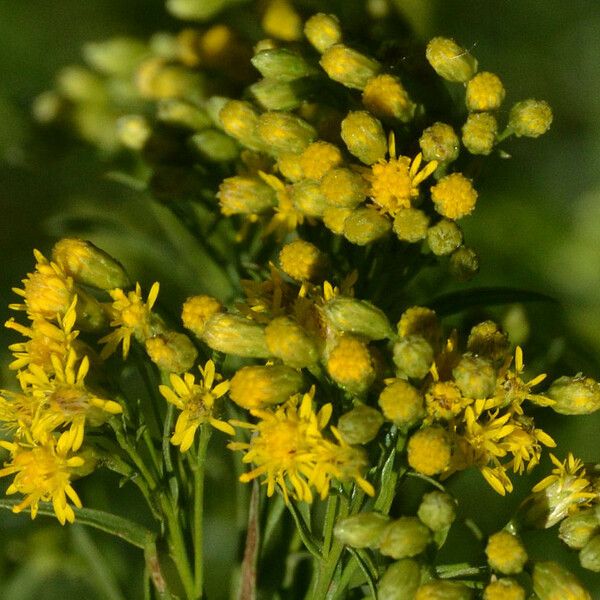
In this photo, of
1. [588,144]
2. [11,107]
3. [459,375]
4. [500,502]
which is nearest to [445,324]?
[500,502]

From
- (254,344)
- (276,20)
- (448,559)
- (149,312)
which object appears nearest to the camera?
(254,344)

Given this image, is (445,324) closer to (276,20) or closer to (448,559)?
(448,559)

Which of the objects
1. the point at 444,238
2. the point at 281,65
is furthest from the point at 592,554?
the point at 281,65

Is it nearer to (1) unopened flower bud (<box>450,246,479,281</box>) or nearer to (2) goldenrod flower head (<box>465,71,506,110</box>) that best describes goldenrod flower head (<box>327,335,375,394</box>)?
(1) unopened flower bud (<box>450,246,479,281</box>)

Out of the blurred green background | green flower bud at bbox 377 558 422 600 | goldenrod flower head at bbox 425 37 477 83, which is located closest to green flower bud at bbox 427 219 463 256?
goldenrod flower head at bbox 425 37 477 83

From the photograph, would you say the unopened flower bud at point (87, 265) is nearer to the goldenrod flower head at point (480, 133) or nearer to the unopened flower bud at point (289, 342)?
the unopened flower bud at point (289, 342)

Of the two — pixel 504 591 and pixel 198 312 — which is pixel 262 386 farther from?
pixel 504 591
